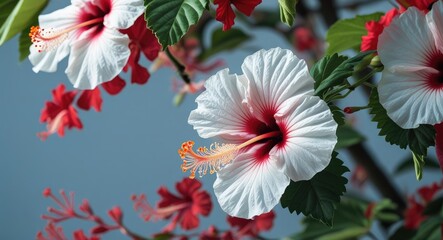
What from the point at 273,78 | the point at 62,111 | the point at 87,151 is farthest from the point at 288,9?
the point at 87,151

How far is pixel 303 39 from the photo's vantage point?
1.21m

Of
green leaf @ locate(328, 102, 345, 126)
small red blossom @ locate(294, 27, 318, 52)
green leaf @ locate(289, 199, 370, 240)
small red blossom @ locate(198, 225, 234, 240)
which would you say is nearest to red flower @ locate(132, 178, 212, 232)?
small red blossom @ locate(198, 225, 234, 240)

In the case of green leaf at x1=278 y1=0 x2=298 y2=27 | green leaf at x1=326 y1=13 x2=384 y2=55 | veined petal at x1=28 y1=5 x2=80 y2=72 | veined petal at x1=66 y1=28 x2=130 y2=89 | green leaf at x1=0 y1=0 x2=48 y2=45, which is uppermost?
green leaf at x1=0 y1=0 x2=48 y2=45

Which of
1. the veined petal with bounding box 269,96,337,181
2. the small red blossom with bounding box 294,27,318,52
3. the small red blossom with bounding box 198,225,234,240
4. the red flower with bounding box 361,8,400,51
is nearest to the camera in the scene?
the veined petal with bounding box 269,96,337,181

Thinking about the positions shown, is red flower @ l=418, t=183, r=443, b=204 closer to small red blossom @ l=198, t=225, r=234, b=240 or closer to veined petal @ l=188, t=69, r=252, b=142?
small red blossom @ l=198, t=225, r=234, b=240

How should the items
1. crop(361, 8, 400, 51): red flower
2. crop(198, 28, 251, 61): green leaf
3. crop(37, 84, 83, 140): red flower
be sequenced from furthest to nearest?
crop(198, 28, 251, 61): green leaf, crop(37, 84, 83, 140): red flower, crop(361, 8, 400, 51): red flower

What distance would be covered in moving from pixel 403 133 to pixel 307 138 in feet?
0.21

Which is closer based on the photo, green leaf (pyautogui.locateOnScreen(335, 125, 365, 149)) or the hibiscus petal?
the hibiscus petal

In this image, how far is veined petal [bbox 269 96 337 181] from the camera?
0.38 metres

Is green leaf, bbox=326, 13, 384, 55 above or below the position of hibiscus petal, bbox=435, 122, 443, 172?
above

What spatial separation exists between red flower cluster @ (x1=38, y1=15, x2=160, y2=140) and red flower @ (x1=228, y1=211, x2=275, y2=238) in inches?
7.8

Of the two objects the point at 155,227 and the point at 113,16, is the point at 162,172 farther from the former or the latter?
the point at 113,16

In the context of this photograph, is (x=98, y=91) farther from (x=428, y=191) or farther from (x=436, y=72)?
(x=428, y=191)

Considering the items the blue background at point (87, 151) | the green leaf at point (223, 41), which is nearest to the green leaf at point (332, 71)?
the green leaf at point (223, 41)
